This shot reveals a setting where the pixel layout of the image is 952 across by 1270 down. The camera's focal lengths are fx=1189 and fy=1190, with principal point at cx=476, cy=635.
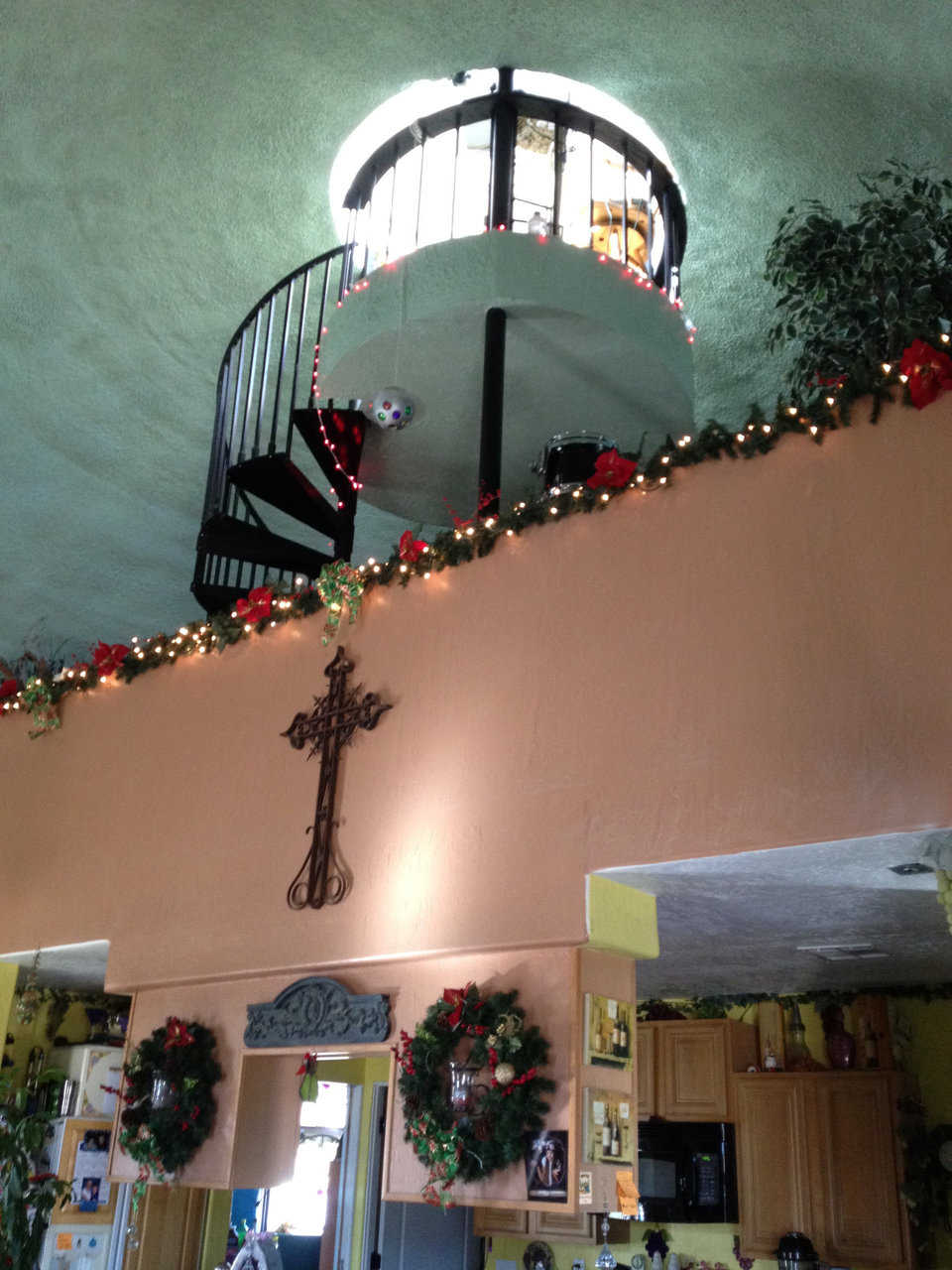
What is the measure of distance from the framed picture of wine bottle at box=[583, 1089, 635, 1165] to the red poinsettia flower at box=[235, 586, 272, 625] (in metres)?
2.93

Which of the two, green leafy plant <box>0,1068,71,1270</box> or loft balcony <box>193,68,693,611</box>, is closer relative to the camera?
green leafy plant <box>0,1068,71,1270</box>

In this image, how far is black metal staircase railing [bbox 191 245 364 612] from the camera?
7172 millimetres

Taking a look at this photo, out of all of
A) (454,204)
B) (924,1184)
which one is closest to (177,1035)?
(924,1184)

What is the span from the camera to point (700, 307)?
7766mm

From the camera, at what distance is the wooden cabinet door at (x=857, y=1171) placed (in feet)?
20.4

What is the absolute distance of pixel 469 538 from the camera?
5.32 m

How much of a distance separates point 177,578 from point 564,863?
6.73 m

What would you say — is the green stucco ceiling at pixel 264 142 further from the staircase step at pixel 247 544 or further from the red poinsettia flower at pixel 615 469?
the red poinsettia flower at pixel 615 469

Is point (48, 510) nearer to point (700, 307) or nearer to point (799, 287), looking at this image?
point (700, 307)

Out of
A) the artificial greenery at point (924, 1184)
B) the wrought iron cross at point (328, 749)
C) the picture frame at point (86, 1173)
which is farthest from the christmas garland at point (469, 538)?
the artificial greenery at point (924, 1184)

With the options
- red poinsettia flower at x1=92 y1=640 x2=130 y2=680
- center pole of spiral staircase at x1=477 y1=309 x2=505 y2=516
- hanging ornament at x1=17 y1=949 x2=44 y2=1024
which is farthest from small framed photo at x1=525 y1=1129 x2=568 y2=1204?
red poinsettia flower at x1=92 y1=640 x2=130 y2=680

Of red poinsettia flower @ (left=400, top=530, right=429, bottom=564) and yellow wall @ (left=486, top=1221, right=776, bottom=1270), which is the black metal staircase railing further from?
yellow wall @ (left=486, top=1221, right=776, bottom=1270)

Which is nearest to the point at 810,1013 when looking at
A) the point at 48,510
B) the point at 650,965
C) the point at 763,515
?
the point at 650,965

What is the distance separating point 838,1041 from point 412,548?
150 inches
